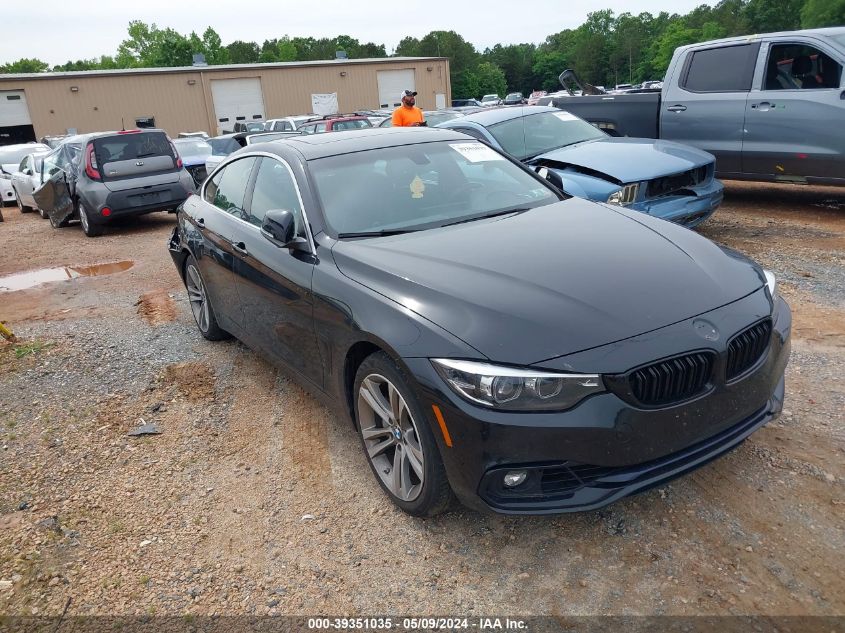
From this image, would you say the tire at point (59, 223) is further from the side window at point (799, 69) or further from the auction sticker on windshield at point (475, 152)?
the side window at point (799, 69)

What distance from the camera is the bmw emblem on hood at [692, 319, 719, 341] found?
2654 millimetres

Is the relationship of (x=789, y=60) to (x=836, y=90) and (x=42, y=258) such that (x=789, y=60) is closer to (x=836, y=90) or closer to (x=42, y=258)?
(x=836, y=90)

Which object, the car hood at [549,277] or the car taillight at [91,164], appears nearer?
the car hood at [549,277]

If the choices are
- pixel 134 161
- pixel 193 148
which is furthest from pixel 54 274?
pixel 193 148

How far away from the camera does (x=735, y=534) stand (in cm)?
280

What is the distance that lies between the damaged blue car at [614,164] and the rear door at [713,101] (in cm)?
150

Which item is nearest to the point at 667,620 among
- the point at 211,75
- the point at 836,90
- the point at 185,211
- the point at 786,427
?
the point at 786,427

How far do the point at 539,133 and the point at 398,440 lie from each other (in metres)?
5.84

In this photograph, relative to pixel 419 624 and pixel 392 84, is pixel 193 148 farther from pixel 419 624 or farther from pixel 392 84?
pixel 392 84

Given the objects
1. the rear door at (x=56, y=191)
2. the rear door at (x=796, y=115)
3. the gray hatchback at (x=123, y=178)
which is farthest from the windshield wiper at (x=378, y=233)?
the rear door at (x=56, y=191)

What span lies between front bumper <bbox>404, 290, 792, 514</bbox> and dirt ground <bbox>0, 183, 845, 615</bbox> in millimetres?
354

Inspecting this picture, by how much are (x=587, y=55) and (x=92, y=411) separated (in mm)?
109555

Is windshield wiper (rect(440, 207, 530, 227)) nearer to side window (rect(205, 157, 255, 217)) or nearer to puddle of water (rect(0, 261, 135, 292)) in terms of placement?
side window (rect(205, 157, 255, 217))

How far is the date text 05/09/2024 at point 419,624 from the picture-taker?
98.3 inches
